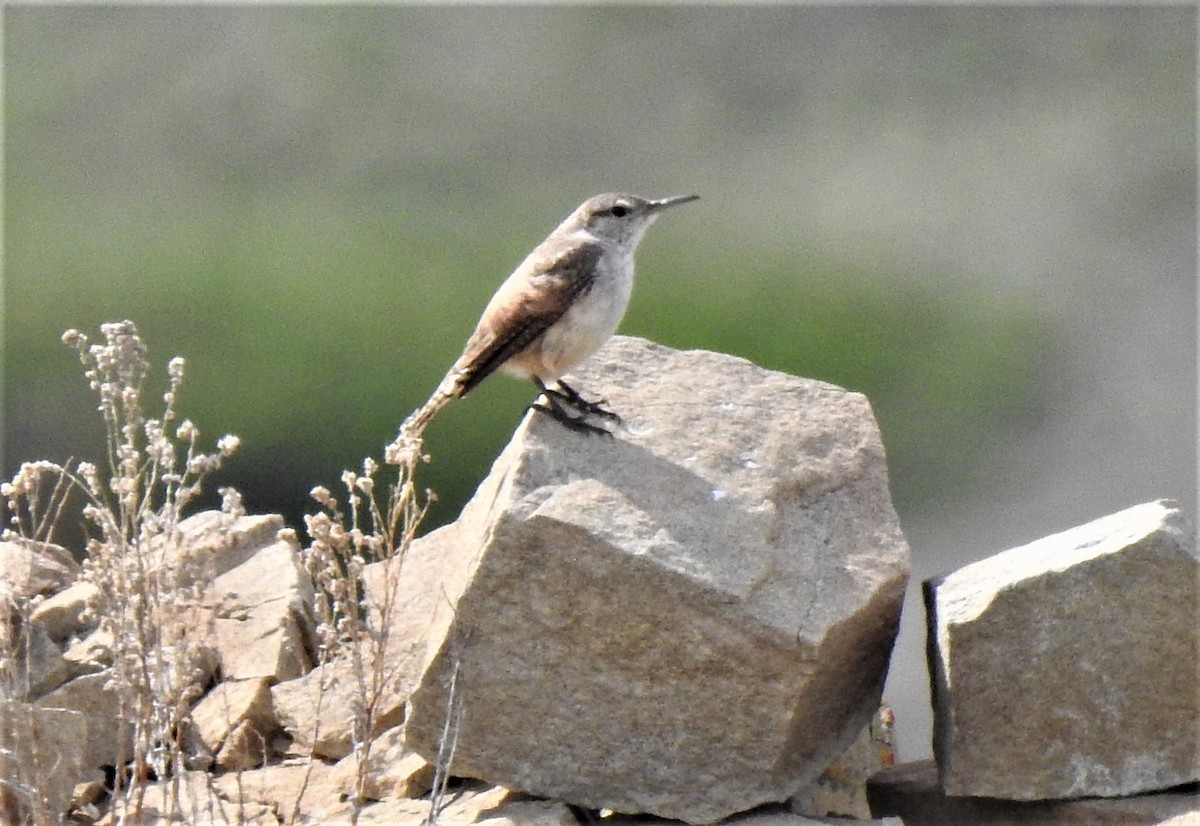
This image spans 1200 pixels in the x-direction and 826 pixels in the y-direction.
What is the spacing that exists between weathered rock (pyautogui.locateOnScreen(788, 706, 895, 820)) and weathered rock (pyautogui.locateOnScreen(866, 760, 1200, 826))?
123mm

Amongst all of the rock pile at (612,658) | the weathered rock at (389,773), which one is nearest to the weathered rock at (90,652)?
the rock pile at (612,658)

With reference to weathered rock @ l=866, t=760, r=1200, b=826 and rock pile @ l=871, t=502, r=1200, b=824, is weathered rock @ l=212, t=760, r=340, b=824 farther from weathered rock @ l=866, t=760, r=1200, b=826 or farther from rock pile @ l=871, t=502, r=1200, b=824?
rock pile @ l=871, t=502, r=1200, b=824

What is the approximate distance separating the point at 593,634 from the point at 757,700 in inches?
19.2

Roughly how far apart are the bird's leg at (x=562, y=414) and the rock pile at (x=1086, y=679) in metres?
1.21

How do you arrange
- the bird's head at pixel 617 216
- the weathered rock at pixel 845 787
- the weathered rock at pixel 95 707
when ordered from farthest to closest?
the bird's head at pixel 617 216
the weathered rock at pixel 95 707
the weathered rock at pixel 845 787

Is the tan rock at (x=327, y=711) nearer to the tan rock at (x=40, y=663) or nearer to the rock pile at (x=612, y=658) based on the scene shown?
the rock pile at (x=612, y=658)

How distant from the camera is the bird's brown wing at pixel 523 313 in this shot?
199 inches

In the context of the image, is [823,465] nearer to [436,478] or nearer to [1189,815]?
[1189,815]

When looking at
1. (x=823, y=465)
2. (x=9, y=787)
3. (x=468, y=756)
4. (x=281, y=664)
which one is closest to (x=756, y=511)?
(x=823, y=465)

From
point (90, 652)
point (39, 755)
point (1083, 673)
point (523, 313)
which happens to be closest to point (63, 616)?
point (90, 652)

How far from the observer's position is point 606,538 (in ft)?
13.5

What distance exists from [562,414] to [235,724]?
1.45 m

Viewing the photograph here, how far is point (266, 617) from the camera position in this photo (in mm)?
5312

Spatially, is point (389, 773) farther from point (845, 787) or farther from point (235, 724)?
point (845, 787)
